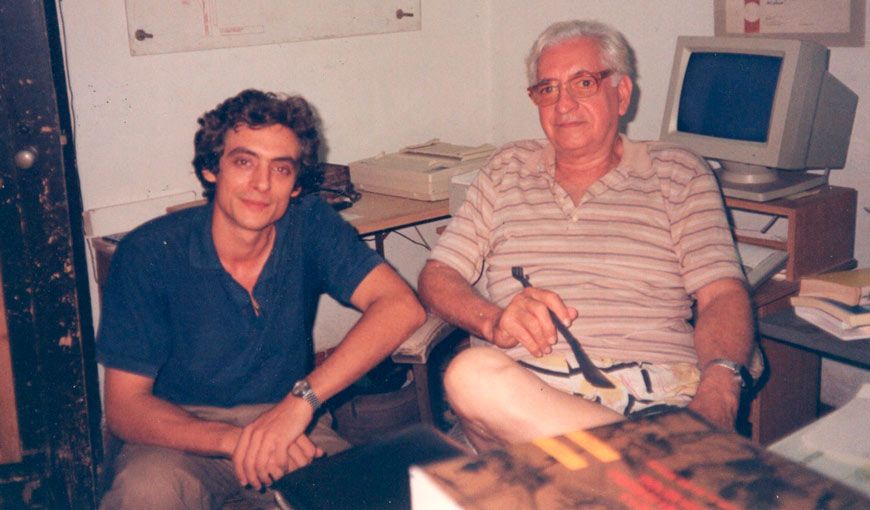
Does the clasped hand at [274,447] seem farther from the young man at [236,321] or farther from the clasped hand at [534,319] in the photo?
the clasped hand at [534,319]

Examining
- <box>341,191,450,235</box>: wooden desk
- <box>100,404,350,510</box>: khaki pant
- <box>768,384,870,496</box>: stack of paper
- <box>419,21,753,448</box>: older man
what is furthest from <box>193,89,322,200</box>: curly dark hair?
<box>768,384,870,496</box>: stack of paper

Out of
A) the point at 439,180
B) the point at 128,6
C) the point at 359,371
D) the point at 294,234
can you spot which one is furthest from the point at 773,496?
the point at 128,6

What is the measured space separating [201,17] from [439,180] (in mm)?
970

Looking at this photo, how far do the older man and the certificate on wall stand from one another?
0.85 metres

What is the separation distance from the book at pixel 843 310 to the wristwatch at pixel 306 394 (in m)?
1.24

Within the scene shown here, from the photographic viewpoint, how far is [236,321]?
70.3 inches

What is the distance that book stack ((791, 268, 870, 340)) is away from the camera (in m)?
1.95

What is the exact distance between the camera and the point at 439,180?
283 cm


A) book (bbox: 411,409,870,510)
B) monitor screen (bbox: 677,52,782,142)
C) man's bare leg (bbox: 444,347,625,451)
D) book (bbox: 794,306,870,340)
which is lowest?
book (bbox: 794,306,870,340)

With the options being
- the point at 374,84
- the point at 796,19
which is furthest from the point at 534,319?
the point at 374,84

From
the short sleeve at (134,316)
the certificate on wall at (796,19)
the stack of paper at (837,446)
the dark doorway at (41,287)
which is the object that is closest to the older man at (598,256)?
the stack of paper at (837,446)

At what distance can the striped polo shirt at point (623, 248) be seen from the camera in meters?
1.85

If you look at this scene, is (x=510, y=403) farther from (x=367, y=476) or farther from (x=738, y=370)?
(x=738, y=370)

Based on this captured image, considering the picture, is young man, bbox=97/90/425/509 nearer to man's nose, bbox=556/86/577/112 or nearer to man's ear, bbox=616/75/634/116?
man's nose, bbox=556/86/577/112
